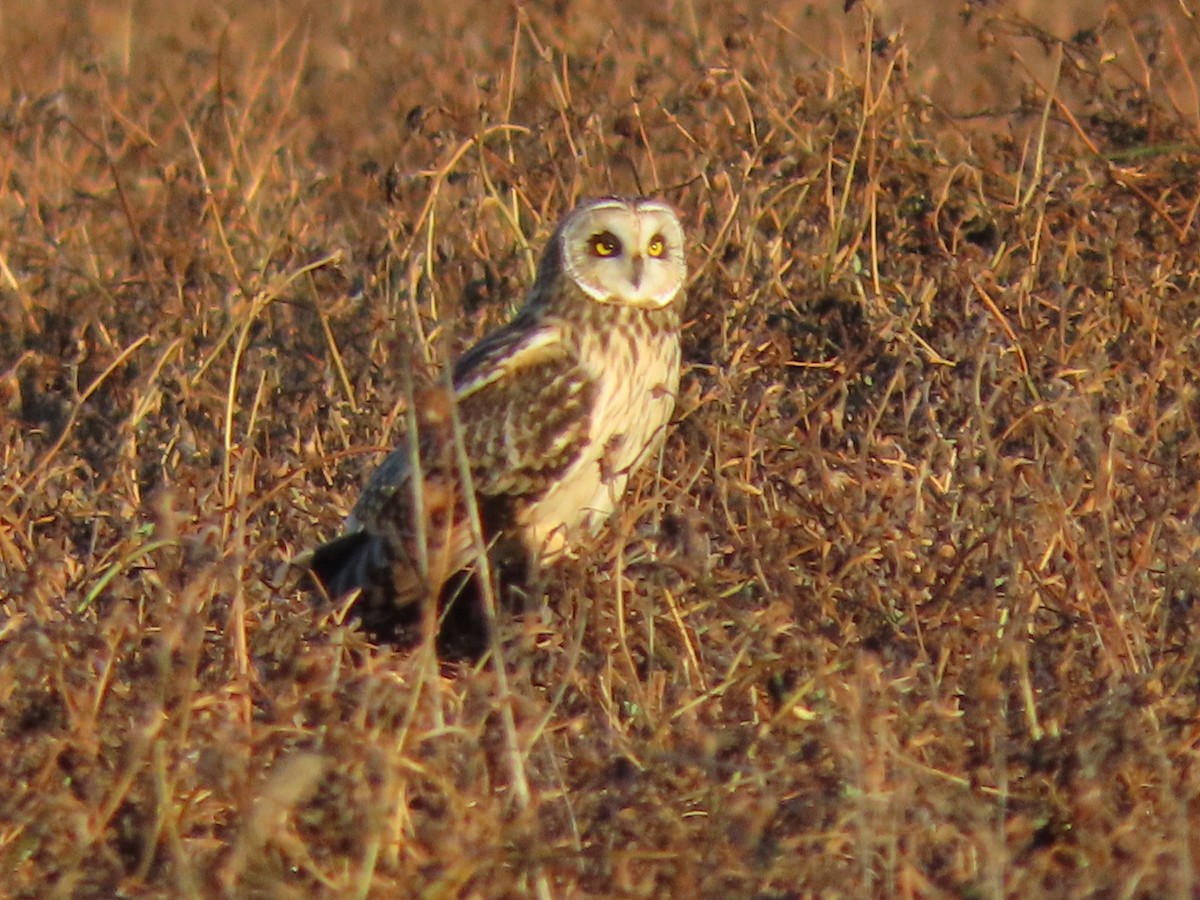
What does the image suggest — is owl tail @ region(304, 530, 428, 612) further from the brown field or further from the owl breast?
the owl breast

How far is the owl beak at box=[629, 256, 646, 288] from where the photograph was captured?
5.68 m

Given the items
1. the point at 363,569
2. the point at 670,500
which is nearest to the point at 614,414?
the point at 670,500

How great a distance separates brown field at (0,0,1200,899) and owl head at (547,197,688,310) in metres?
0.30

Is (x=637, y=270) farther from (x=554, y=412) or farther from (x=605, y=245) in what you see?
(x=554, y=412)

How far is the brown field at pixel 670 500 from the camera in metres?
3.79

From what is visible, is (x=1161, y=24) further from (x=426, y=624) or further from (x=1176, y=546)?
(x=426, y=624)

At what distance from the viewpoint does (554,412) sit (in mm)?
5551

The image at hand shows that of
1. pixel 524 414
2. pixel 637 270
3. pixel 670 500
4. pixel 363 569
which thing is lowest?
pixel 363 569

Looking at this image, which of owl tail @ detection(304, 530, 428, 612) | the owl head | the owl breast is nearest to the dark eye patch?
the owl head

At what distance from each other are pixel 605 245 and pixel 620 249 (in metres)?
0.04

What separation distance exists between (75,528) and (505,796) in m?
1.89

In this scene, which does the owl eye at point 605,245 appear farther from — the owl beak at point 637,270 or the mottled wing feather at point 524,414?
the mottled wing feather at point 524,414

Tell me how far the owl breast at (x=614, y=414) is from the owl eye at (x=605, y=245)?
147mm

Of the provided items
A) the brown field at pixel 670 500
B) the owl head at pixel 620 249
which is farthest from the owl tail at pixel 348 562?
the owl head at pixel 620 249
